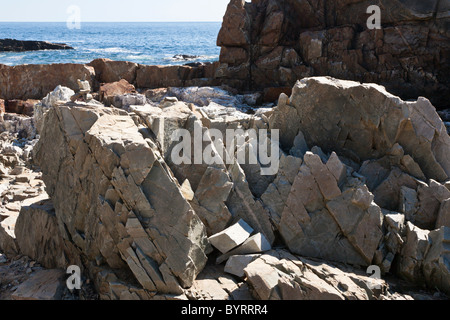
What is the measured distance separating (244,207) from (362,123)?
3.46 meters

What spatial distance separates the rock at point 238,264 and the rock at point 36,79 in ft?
54.2

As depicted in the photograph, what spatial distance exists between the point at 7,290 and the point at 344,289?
6352 mm

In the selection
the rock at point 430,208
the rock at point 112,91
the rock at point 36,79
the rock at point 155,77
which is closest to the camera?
the rock at point 430,208

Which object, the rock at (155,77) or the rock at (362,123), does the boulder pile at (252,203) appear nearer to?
the rock at (362,123)

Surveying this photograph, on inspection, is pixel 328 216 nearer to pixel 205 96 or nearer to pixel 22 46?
pixel 205 96

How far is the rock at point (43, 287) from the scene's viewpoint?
7.74 m

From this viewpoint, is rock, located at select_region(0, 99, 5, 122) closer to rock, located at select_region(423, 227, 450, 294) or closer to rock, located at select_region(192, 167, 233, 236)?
rock, located at select_region(192, 167, 233, 236)

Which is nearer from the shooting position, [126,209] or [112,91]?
[126,209]

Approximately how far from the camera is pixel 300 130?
9.99 metres

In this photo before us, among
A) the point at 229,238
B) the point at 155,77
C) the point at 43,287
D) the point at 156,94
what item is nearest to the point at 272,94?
the point at 156,94

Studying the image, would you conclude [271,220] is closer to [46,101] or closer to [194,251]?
[194,251]

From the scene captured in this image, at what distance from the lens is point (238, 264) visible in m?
7.55

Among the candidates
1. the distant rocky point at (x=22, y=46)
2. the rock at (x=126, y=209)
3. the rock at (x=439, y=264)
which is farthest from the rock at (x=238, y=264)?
the distant rocky point at (x=22, y=46)
